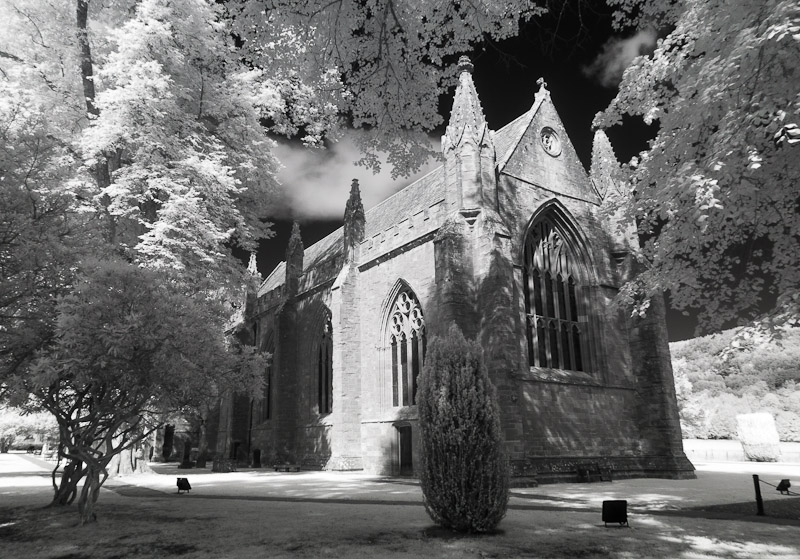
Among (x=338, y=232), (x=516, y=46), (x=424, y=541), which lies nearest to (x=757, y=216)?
(x=516, y=46)

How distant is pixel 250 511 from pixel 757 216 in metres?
10.7

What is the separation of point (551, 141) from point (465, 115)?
4.65m

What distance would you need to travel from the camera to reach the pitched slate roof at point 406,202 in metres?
22.8

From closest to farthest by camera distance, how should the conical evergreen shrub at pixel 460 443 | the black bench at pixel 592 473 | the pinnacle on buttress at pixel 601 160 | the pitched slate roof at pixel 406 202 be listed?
the conical evergreen shrub at pixel 460 443 → the black bench at pixel 592 473 → the pitched slate roof at pixel 406 202 → the pinnacle on buttress at pixel 601 160

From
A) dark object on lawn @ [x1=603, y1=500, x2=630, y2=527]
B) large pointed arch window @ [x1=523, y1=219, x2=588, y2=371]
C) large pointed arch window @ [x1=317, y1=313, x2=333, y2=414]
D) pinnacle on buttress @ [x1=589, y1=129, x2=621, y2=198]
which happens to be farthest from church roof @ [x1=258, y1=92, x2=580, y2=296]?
dark object on lawn @ [x1=603, y1=500, x2=630, y2=527]

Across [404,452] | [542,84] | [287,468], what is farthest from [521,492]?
[542,84]

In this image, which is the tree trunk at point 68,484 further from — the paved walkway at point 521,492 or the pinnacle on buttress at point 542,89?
the pinnacle on buttress at point 542,89

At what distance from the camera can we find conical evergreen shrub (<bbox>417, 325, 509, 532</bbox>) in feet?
27.4

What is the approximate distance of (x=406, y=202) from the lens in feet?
91.1

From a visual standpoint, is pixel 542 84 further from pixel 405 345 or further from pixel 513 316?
pixel 405 345

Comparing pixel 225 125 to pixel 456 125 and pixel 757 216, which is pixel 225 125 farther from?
pixel 757 216

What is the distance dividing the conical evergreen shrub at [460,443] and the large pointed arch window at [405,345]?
12100 millimetres

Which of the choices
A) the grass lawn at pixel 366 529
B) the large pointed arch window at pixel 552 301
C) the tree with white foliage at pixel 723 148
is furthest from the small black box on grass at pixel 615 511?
the large pointed arch window at pixel 552 301

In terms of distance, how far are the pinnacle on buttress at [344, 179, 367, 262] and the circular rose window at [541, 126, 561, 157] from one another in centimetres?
841
